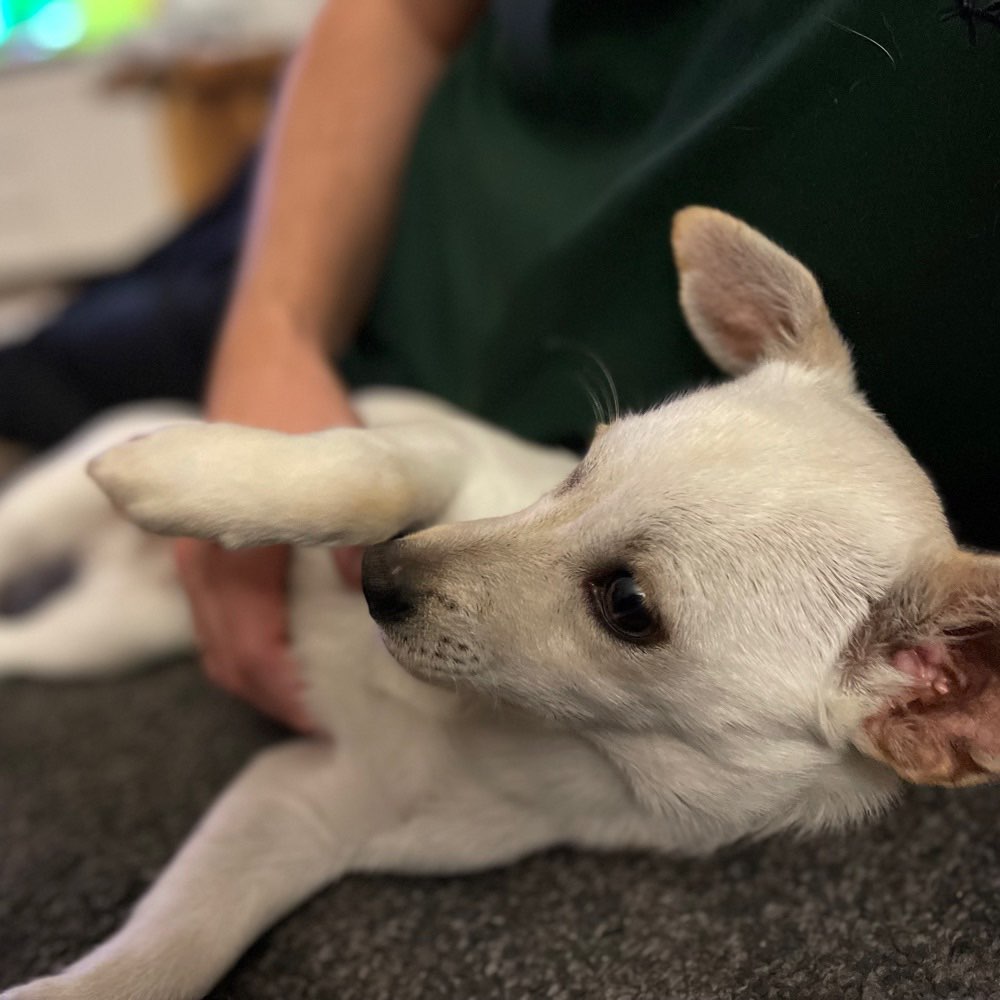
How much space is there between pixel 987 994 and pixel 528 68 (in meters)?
1.15

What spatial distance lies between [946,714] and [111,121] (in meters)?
5.45

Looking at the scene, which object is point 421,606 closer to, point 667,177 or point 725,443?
point 725,443

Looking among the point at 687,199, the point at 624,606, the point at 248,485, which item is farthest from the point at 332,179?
the point at 624,606

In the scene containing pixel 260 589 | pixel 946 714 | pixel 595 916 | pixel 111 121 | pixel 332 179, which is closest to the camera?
pixel 946 714

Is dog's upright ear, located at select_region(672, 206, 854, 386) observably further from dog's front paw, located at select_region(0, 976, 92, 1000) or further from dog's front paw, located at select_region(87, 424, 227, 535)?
dog's front paw, located at select_region(0, 976, 92, 1000)

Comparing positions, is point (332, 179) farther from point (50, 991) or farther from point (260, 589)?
point (50, 991)

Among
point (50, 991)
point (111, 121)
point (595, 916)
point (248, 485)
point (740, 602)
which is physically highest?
point (111, 121)

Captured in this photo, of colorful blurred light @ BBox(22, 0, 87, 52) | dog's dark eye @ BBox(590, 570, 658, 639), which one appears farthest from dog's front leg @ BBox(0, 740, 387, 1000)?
colorful blurred light @ BBox(22, 0, 87, 52)

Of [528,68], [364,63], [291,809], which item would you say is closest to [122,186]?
[364,63]

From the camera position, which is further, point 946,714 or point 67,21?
point 67,21

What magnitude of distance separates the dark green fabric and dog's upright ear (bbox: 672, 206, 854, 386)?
0.04 metres

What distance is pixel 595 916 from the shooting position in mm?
997

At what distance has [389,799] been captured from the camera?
1.12m

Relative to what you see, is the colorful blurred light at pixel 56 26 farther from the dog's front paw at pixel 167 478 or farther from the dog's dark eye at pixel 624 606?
the dog's dark eye at pixel 624 606
